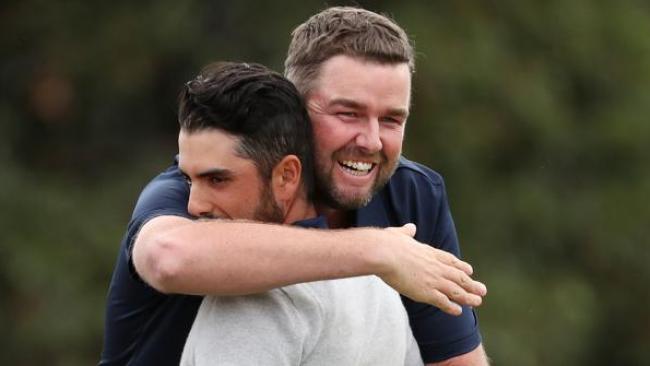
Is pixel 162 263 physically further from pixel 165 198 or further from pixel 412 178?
pixel 412 178

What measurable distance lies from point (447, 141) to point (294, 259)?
901 centimetres

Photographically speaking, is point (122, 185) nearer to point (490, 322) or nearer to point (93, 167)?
point (93, 167)

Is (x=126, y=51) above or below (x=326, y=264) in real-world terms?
below

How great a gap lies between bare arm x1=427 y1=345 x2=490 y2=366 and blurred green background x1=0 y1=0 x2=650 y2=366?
7.14 metres

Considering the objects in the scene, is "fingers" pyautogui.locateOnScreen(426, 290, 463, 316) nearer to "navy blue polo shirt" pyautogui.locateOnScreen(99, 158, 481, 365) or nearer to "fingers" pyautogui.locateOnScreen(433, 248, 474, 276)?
"fingers" pyautogui.locateOnScreen(433, 248, 474, 276)

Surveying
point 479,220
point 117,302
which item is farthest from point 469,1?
point 117,302

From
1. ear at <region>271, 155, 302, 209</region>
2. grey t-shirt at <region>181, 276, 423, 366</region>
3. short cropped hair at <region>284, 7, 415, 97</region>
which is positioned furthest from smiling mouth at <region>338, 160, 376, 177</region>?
grey t-shirt at <region>181, 276, 423, 366</region>

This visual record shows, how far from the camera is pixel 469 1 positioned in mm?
13273

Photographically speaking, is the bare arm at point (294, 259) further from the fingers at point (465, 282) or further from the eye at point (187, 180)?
the eye at point (187, 180)

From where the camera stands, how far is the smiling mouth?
4426mm

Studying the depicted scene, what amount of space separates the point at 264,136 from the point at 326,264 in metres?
0.39

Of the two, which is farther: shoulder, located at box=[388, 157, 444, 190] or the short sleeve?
shoulder, located at box=[388, 157, 444, 190]

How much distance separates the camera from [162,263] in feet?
12.7

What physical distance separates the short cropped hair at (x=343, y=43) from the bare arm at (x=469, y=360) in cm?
86
